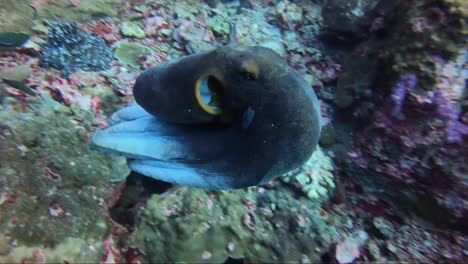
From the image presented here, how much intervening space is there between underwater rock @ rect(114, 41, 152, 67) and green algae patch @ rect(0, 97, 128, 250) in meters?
1.51

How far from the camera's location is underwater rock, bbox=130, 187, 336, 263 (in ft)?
9.37

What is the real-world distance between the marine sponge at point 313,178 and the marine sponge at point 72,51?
9.59 feet

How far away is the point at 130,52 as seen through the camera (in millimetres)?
4457

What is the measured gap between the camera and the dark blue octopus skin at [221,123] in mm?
2195

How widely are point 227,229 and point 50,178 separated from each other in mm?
1688

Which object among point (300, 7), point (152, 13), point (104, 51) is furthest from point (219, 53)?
point (300, 7)

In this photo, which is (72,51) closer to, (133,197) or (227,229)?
(133,197)

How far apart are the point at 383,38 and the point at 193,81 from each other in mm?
3315

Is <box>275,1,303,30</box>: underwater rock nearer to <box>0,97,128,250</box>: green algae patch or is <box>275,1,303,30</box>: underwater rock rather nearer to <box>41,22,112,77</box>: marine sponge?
<box>41,22,112,77</box>: marine sponge

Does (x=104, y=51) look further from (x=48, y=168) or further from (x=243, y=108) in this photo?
(x=243, y=108)

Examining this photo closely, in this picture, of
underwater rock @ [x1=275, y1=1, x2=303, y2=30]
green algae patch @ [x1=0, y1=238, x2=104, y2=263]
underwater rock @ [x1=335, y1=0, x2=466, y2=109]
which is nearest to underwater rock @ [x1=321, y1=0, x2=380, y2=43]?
underwater rock @ [x1=275, y1=1, x2=303, y2=30]

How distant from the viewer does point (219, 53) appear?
2.21 metres

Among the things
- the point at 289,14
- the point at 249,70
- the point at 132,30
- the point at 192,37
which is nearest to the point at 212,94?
the point at 249,70

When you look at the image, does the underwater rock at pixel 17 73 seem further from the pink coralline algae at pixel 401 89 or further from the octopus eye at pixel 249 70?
the pink coralline algae at pixel 401 89
